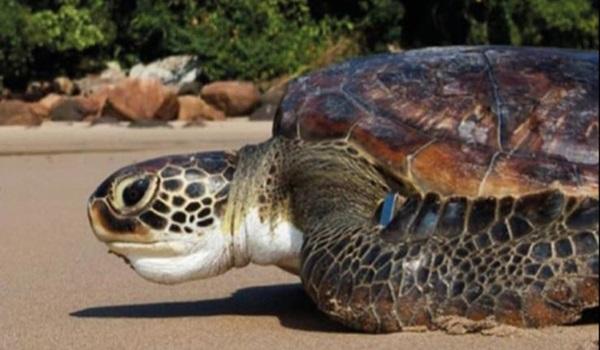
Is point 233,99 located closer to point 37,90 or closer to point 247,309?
point 37,90

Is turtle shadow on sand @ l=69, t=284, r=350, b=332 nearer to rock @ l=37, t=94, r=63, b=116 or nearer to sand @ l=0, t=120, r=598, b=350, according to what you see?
sand @ l=0, t=120, r=598, b=350

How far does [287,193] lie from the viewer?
464 centimetres

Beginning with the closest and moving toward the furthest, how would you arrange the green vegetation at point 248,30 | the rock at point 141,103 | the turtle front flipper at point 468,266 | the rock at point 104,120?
1. the turtle front flipper at point 468,266
2. the rock at point 104,120
3. the rock at point 141,103
4. the green vegetation at point 248,30

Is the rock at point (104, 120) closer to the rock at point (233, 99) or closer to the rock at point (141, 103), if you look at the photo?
the rock at point (141, 103)

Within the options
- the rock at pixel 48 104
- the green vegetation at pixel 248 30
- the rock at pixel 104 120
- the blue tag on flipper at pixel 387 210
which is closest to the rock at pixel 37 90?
the green vegetation at pixel 248 30

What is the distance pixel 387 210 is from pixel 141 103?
54.6 feet

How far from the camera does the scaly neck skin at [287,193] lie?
445cm

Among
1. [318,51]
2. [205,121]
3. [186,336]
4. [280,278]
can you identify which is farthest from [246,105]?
[186,336]


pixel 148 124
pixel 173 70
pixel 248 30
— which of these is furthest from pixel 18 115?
pixel 248 30

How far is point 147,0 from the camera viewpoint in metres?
28.6

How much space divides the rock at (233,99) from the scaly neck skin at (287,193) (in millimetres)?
16995

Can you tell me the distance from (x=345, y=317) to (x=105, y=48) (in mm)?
26085

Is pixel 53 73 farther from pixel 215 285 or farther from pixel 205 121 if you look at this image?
pixel 215 285

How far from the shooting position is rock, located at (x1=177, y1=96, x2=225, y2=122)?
21005mm
